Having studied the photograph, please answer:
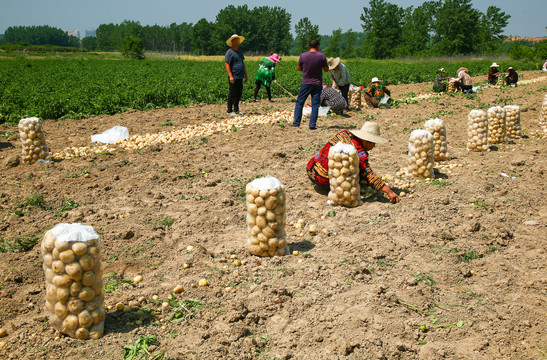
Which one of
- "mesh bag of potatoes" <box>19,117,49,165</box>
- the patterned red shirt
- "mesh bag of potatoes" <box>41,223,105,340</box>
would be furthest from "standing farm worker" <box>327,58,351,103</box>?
"mesh bag of potatoes" <box>41,223,105,340</box>

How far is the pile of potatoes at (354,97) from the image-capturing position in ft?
42.4

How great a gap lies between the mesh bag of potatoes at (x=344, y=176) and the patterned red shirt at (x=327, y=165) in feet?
0.75

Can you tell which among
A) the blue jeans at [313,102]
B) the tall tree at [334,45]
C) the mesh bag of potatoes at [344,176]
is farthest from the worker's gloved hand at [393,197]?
the tall tree at [334,45]

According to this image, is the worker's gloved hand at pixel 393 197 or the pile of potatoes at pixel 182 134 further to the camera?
the pile of potatoes at pixel 182 134

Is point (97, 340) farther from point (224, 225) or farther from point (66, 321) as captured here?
point (224, 225)

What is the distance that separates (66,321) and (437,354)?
8.39 feet

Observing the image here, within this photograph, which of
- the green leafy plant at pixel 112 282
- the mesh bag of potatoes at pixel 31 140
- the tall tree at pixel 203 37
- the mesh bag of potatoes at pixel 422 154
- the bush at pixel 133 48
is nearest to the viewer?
the green leafy plant at pixel 112 282

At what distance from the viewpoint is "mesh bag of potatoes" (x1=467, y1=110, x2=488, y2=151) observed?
7.98m

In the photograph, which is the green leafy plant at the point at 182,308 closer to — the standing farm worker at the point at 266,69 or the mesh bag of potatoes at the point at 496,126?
the mesh bag of potatoes at the point at 496,126

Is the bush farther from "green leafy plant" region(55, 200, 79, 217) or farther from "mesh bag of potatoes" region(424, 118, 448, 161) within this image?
"mesh bag of potatoes" region(424, 118, 448, 161)

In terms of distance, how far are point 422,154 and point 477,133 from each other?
2.24 meters

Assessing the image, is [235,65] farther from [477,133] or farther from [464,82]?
[464,82]

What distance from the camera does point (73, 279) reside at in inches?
121

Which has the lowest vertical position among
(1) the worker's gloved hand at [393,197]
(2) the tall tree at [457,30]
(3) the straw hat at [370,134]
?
(1) the worker's gloved hand at [393,197]
